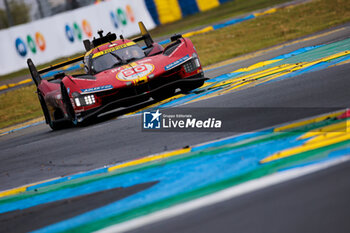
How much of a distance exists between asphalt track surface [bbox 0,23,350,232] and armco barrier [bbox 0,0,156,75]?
14.4 m

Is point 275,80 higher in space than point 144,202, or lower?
lower

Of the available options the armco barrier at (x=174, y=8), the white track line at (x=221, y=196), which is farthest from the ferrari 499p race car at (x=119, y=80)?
the armco barrier at (x=174, y=8)

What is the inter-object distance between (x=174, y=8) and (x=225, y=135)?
914 inches

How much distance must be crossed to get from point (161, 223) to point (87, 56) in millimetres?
7350

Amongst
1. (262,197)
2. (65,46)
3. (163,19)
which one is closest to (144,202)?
(262,197)

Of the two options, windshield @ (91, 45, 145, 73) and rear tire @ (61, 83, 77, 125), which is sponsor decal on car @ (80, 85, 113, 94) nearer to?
rear tire @ (61, 83, 77, 125)

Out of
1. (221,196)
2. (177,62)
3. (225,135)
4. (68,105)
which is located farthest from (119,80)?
(221,196)

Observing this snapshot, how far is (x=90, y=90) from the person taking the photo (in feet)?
28.5

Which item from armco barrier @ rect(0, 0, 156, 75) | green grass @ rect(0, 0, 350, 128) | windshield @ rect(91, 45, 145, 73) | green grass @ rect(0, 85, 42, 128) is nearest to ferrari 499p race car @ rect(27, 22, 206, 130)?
windshield @ rect(91, 45, 145, 73)

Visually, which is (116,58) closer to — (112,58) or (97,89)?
(112,58)

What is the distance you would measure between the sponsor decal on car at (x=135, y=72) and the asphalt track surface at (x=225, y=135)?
675 millimetres

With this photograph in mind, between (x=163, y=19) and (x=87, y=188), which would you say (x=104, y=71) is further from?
(x=163, y=19)

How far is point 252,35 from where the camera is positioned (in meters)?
18.7

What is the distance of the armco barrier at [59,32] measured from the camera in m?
23.4
